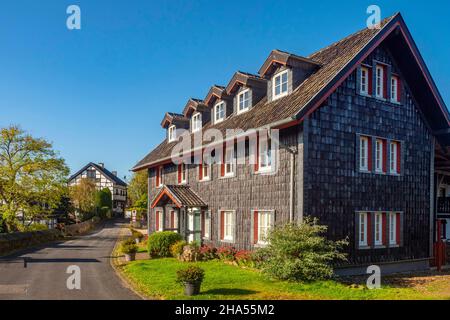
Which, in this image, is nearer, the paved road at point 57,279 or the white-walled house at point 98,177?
the paved road at point 57,279

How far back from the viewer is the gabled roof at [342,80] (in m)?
16.2

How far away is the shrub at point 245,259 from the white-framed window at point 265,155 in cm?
379

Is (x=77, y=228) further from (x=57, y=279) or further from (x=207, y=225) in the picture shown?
(x=57, y=279)

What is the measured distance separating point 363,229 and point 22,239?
75.0 feet

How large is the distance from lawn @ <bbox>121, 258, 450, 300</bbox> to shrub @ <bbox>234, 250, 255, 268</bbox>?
1383mm

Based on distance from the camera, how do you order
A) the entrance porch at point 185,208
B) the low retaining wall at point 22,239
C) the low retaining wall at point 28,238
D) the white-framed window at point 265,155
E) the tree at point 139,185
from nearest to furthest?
the white-framed window at point 265,155 < the entrance porch at point 185,208 < the low retaining wall at point 22,239 < the low retaining wall at point 28,238 < the tree at point 139,185

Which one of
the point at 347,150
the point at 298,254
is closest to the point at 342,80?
the point at 347,150

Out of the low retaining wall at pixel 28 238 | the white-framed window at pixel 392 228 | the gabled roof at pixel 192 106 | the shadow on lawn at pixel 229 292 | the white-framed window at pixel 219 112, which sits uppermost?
the gabled roof at pixel 192 106

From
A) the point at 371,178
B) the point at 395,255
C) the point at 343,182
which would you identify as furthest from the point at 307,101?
the point at 395,255

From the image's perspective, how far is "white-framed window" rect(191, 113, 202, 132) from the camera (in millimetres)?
26469

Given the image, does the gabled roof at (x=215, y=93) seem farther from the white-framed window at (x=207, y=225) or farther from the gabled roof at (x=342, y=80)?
the white-framed window at (x=207, y=225)

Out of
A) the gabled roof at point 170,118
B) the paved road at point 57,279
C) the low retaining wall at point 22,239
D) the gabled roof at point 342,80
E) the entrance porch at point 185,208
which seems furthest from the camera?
the gabled roof at point 170,118

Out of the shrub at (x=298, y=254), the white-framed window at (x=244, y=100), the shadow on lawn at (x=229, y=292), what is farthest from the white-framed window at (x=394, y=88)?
the shadow on lawn at (x=229, y=292)

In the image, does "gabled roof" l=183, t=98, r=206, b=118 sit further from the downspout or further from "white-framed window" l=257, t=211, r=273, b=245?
the downspout
